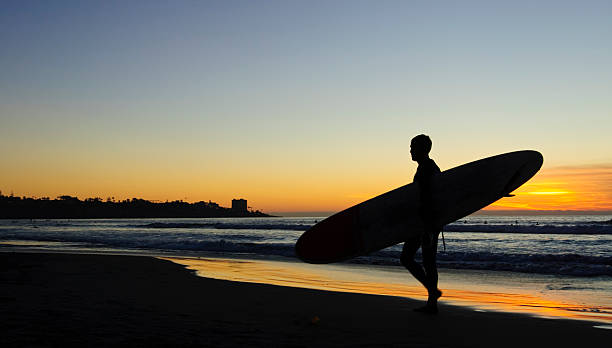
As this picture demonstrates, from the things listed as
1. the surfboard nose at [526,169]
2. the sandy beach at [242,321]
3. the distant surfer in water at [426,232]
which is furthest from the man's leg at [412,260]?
the surfboard nose at [526,169]

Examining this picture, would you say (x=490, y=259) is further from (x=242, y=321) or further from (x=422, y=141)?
(x=242, y=321)

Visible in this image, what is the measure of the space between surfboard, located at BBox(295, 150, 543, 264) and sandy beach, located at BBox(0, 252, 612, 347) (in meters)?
0.67

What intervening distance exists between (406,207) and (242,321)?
2.44 meters

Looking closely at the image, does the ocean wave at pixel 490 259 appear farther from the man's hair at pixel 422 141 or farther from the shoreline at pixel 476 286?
the man's hair at pixel 422 141

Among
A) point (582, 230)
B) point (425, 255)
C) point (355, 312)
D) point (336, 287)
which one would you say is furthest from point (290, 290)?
point (582, 230)

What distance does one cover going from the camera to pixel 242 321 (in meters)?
4.53

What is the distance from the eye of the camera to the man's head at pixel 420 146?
523 cm

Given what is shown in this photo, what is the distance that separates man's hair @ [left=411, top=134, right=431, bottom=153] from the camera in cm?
522

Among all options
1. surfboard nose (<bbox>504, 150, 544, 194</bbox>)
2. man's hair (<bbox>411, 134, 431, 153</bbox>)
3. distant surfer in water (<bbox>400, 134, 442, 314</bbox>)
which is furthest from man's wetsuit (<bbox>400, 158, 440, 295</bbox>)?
surfboard nose (<bbox>504, 150, 544, 194</bbox>)

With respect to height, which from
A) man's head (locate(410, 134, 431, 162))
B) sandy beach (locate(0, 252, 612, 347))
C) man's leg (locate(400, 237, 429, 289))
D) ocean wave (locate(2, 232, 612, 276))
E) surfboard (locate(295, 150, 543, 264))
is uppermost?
man's head (locate(410, 134, 431, 162))

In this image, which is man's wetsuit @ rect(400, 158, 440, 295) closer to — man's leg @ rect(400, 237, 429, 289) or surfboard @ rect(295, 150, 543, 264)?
man's leg @ rect(400, 237, 429, 289)

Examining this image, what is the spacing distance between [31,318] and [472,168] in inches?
193

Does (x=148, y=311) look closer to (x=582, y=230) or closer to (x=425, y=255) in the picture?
(x=425, y=255)

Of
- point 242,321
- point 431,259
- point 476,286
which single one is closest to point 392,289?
point 476,286
